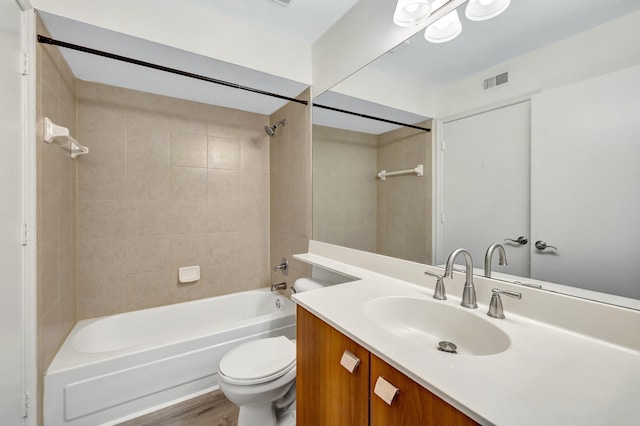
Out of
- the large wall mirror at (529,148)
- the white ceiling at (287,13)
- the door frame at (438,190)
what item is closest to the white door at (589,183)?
the large wall mirror at (529,148)

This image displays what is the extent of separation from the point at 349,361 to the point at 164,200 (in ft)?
6.98

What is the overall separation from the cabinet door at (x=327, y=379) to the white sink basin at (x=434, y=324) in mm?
155

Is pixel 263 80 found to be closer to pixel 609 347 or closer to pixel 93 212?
pixel 93 212

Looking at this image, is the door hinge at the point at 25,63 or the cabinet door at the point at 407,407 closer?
the cabinet door at the point at 407,407

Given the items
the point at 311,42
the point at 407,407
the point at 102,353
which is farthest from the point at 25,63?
the point at 407,407

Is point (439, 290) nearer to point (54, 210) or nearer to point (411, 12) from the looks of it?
point (411, 12)

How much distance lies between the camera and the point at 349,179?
6.06ft

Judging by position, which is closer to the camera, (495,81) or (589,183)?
(589,183)

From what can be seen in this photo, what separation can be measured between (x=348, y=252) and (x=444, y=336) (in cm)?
83

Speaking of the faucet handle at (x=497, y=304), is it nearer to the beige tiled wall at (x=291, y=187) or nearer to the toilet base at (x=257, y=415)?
the toilet base at (x=257, y=415)

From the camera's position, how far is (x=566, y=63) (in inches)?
33.8

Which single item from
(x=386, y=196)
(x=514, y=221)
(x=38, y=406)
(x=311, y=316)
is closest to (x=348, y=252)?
(x=386, y=196)

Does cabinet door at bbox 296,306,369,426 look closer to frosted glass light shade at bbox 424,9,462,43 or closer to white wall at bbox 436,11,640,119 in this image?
white wall at bbox 436,11,640,119

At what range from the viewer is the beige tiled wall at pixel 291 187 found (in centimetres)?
213
